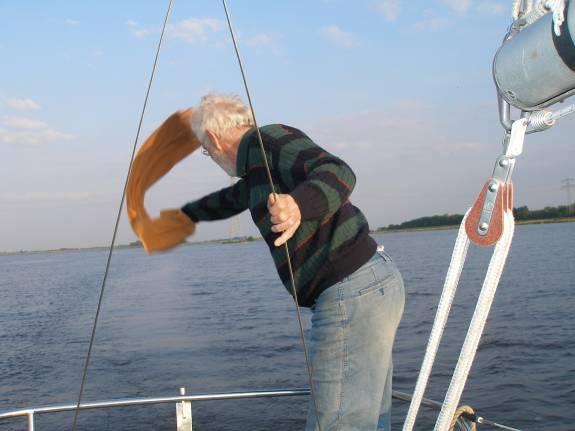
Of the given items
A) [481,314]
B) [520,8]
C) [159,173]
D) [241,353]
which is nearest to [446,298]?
[481,314]

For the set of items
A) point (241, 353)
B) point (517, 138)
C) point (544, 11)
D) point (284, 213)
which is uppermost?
point (544, 11)

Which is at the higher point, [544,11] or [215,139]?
[544,11]

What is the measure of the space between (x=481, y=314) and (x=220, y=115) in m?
1.22

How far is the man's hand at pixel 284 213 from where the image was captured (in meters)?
1.87

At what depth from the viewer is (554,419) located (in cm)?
891

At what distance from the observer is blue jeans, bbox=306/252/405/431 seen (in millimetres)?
2174

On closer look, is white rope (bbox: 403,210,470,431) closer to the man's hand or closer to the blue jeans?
the blue jeans

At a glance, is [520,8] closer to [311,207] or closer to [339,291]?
[311,207]

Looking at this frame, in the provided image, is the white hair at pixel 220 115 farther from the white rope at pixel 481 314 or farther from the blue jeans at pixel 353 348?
the white rope at pixel 481 314

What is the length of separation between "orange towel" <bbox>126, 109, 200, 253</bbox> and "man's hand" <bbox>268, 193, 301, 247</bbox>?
1.09 m

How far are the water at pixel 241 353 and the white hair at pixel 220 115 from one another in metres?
7.19

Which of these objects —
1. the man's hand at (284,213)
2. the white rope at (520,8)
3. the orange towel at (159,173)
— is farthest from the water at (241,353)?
the white rope at (520,8)

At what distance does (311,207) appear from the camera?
1.96 meters

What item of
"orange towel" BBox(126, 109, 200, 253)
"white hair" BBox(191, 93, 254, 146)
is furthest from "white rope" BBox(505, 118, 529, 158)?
"orange towel" BBox(126, 109, 200, 253)
